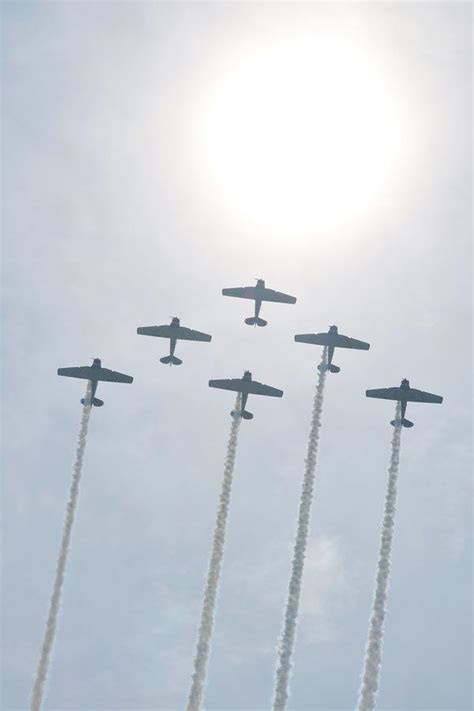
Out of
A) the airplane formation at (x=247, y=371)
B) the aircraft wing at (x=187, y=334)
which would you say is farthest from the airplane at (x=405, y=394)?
the aircraft wing at (x=187, y=334)

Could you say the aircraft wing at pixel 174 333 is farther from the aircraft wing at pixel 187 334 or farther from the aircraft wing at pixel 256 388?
the aircraft wing at pixel 256 388

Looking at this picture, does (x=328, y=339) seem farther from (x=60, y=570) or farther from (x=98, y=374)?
(x=60, y=570)

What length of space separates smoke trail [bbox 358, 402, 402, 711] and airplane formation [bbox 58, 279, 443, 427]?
2770 millimetres

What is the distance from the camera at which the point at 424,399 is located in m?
138

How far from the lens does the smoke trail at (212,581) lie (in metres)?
136

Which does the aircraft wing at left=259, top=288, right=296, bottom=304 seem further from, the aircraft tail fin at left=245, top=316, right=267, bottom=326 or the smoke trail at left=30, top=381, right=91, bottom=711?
the smoke trail at left=30, top=381, right=91, bottom=711

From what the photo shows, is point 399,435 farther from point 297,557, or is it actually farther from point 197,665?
point 197,665

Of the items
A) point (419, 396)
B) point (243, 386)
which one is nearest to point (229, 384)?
point (243, 386)

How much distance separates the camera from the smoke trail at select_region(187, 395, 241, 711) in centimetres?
13562

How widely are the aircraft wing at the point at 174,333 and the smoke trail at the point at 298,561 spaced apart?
14796 mm

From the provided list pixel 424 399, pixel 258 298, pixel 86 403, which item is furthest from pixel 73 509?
pixel 424 399

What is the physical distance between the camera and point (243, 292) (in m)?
150

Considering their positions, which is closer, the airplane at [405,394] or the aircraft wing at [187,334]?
the airplane at [405,394]

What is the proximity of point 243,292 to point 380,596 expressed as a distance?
3978 centimetres
